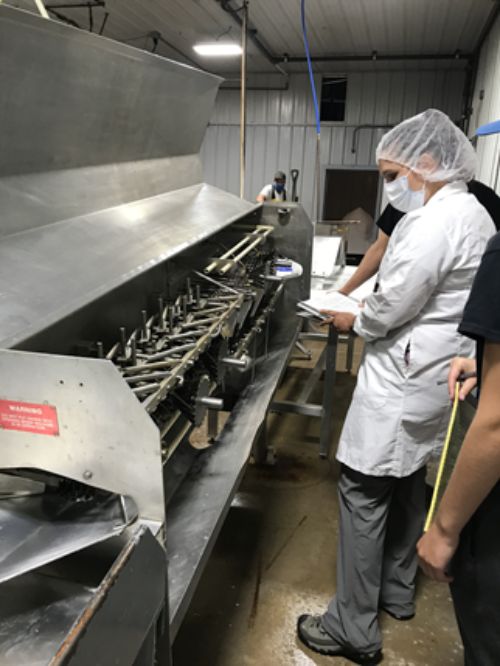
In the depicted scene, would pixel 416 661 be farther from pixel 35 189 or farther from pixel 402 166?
pixel 35 189

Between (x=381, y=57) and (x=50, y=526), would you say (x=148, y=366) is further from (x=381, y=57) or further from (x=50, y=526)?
(x=381, y=57)

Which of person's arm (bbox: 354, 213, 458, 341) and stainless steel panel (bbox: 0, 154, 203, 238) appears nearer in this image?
stainless steel panel (bbox: 0, 154, 203, 238)

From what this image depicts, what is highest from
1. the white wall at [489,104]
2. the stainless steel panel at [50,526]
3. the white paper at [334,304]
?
the white wall at [489,104]

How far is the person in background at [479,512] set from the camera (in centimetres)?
68

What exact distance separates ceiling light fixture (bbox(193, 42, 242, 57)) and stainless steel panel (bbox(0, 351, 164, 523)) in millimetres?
4933

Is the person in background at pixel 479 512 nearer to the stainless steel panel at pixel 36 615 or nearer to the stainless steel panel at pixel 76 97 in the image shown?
the stainless steel panel at pixel 36 615

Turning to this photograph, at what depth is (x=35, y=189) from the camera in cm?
107

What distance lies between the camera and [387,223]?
1917 mm

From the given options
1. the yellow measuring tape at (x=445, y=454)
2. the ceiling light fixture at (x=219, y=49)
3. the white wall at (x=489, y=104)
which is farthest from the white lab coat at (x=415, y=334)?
the ceiling light fixture at (x=219, y=49)

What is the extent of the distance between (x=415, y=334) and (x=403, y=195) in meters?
0.42

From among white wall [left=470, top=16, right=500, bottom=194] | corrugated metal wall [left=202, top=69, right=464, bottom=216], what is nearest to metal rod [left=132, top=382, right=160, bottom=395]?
white wall [left=470, top=16, right=500, bottom=194]

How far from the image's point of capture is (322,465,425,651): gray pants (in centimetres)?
139

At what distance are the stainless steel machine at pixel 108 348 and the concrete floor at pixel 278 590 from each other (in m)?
0.47

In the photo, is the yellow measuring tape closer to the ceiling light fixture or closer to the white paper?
the white paper
